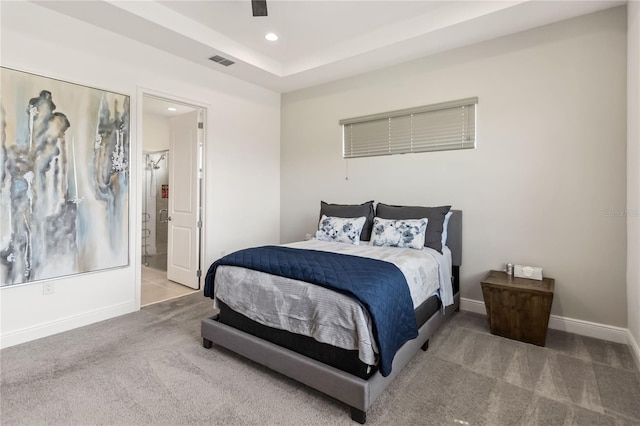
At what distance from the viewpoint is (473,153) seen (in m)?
3.38

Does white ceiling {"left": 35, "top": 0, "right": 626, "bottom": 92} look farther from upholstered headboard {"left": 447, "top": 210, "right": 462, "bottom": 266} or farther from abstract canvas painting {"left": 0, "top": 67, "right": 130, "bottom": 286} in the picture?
upholstered headboard {"left": 447, "top": 210, "right": 462, "bottom": 266}

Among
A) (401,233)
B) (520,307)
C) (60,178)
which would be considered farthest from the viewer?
(401,233)

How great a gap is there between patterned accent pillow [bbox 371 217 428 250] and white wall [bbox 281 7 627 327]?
0.64m

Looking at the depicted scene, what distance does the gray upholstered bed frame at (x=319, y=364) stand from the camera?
175cm

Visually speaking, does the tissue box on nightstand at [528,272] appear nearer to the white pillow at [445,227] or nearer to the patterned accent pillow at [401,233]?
the white pillow at [445,227]

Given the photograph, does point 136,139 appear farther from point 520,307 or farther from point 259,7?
point 520,307

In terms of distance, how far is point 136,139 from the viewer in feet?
10.9

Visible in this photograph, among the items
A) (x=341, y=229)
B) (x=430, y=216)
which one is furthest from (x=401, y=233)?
(x=341, y=229)

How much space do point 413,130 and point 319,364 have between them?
9.33 ft

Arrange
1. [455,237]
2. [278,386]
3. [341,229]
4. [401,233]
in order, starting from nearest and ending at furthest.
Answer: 1. [278,386]
2. [401,233]
3. [455,237]
4. [341,229]

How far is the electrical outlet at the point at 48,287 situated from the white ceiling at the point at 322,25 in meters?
2.33

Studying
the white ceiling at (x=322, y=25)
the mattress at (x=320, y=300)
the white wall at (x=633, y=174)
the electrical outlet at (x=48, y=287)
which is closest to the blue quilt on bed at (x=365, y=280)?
the mattress at (x=320, y=300)

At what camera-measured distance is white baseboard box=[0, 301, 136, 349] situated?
2.58 meters

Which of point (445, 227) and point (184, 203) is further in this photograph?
point (184, 203)
